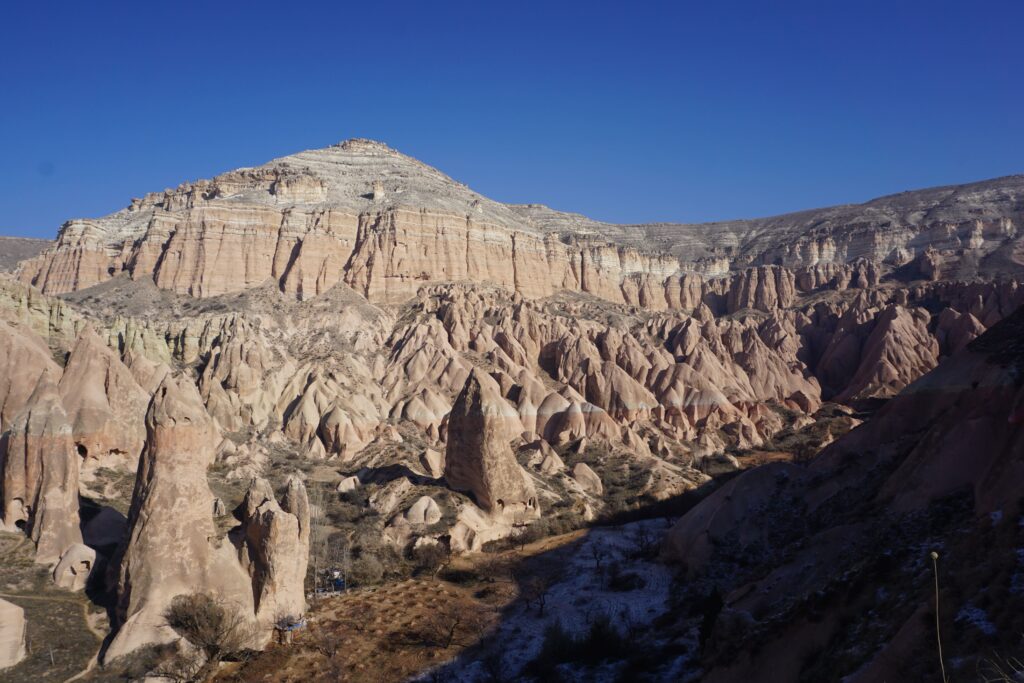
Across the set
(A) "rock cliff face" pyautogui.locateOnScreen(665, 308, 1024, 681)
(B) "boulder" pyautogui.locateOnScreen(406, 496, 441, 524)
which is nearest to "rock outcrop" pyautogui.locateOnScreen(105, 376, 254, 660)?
(B) "boulder" pyautogui.locateOnScreen(406, 496, 441, 524)

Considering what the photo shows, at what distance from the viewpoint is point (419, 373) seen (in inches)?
2431

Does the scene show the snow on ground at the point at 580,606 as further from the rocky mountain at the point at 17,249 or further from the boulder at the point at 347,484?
the rocky mountain at the point at 17,249

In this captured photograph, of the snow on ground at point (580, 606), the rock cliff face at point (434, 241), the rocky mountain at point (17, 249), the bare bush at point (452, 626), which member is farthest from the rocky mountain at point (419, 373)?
the rocky mountain at point (17, 249)

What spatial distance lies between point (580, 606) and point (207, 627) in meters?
12.1

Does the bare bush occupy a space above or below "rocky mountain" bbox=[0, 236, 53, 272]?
below

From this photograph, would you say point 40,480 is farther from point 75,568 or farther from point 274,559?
point 274,559

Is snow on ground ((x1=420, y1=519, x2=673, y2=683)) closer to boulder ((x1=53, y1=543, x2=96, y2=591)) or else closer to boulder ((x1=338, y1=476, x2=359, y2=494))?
boulder ((x1=53, y1=543, x2=96, y2=591))

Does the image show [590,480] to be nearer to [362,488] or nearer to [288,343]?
[362,488]

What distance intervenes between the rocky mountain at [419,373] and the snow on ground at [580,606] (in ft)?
6.17

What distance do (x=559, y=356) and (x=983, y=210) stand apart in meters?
81.9

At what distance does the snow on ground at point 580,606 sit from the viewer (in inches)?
819

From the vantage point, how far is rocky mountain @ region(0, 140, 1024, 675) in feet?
72.9

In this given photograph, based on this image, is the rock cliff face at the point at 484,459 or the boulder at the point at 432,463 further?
the boulder at the point at 432,463

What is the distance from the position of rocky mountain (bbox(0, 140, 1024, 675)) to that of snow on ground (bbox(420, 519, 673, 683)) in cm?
188
